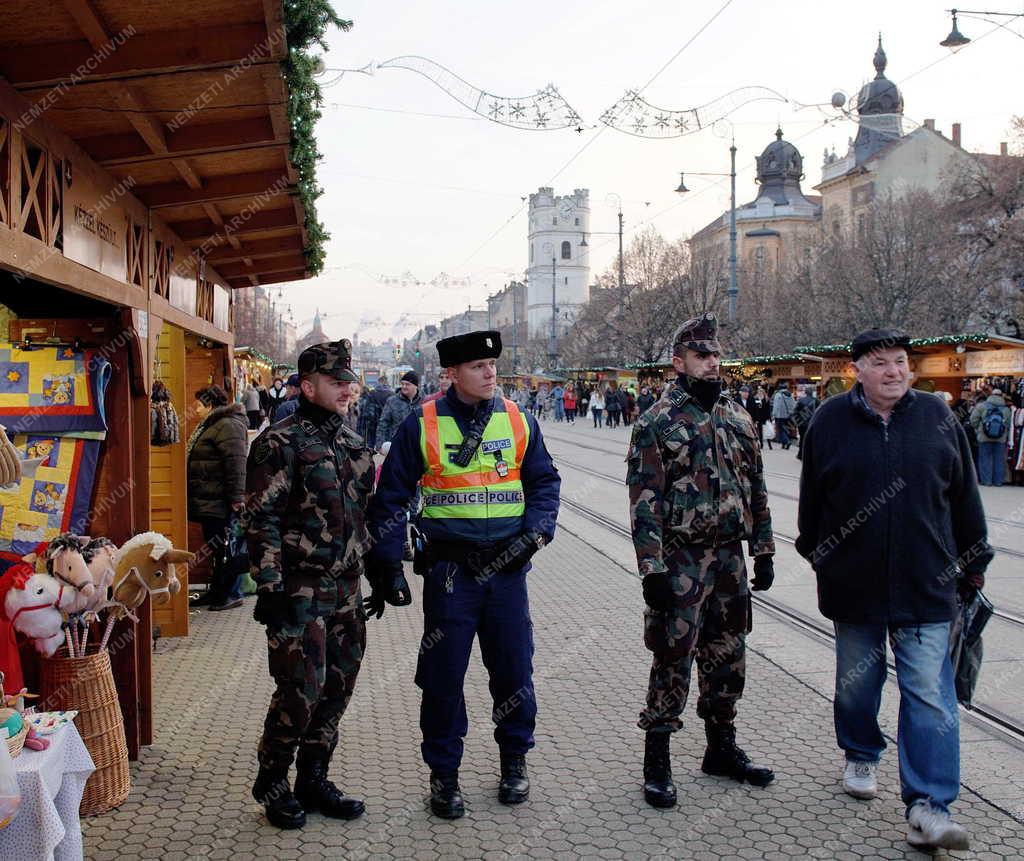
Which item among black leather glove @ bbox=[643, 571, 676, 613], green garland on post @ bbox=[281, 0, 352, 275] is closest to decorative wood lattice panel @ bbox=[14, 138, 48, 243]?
green garland on post @ bbox=[281, 0, 352, 275]

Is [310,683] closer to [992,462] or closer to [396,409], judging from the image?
[396,409]

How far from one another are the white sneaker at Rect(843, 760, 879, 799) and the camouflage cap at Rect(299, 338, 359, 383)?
270 centimetres

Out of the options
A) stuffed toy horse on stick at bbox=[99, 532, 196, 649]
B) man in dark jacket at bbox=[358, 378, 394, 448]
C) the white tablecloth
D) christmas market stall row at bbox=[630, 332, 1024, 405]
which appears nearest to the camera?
the white tablecloth

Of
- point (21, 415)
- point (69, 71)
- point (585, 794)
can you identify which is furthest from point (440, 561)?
point (69, 71)

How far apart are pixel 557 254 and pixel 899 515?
12052 cm

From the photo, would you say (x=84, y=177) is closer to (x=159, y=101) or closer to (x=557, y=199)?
(x=159, y=101)

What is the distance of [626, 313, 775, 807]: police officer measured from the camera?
14.3 feet

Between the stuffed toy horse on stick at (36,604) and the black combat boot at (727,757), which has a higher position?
the stuffed toy horse on stick at (36,604)

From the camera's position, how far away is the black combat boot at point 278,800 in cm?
413

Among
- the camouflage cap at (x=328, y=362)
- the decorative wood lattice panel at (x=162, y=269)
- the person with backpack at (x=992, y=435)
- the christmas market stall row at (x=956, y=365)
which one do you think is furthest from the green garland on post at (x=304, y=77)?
the person with backpack at (x=992, y=435)

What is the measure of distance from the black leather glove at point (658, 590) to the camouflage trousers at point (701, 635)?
0.20ft

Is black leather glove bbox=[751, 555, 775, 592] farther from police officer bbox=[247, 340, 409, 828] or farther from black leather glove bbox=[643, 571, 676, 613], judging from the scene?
police officer bbox=[247, 340, 409, 828]

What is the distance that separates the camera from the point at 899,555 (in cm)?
412

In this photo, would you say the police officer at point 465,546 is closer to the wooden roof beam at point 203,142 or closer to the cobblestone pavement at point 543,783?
the cobblestone pavement at point 543,783
